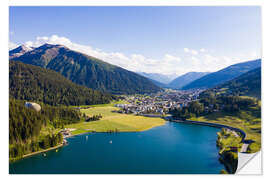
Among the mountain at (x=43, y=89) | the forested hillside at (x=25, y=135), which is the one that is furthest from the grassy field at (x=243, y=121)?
the mountain at (x=43, y=89)

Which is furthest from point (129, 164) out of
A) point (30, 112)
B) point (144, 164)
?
point (30, 112)

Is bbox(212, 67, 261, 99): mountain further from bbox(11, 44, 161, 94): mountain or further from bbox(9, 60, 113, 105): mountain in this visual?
bbox(11, 44, 161, 94): mountain

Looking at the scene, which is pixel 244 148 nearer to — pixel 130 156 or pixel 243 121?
pixel 130 156

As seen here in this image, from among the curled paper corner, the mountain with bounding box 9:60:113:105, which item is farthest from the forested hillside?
the mountain with bounding box 9:60:113:105

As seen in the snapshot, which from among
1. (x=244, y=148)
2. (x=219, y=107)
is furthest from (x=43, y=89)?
(x=244, y=148)

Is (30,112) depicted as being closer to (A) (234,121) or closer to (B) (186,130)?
(B) (186,130)
